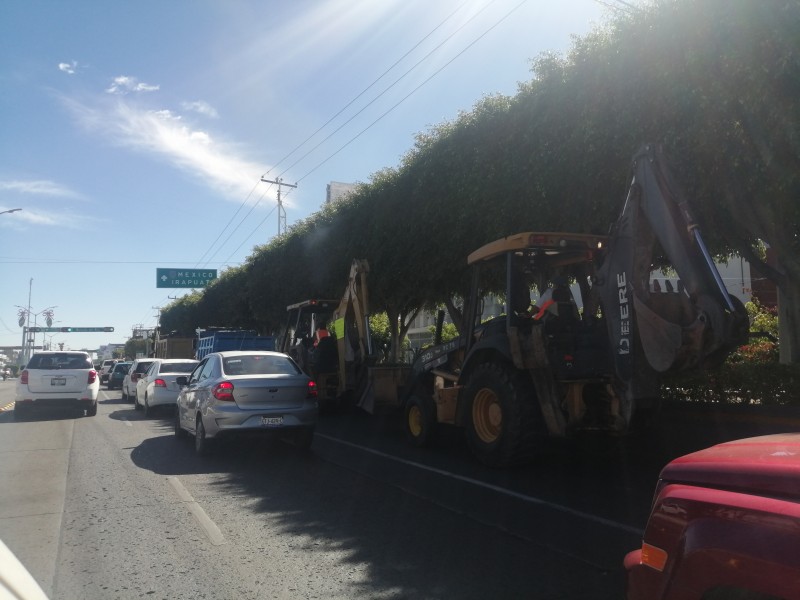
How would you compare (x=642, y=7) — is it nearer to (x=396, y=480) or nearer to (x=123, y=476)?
(x=396, y=480)

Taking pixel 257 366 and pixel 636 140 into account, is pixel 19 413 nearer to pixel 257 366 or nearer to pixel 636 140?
pixel 257 366

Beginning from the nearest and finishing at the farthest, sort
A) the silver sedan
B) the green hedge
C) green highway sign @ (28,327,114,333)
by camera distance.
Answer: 1. the green hedge
2. the silver sedan
3. green highway sign @ (28,327,114,333)

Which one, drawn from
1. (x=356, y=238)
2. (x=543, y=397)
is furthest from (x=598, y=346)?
(x=356, y=238)

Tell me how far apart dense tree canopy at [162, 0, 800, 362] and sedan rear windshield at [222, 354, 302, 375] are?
16.1ft

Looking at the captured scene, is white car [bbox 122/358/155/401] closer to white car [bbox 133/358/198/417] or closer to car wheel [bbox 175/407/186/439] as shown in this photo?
white car [bbox 133/358/198/417]

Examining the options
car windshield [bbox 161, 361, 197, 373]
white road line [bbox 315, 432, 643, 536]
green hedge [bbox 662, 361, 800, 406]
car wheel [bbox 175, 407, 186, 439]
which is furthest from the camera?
car windshield [bbox 161, 361, 197, 373]

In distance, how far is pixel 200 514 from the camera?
6.67 m

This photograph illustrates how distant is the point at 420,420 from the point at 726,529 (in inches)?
331

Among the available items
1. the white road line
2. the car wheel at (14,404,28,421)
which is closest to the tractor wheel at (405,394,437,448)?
the white road line

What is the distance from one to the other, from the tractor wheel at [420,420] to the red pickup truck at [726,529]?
7.57m

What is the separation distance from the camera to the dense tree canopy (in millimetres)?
7973

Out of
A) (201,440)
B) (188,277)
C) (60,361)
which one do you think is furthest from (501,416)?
(188,277)

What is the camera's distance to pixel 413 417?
10.9m

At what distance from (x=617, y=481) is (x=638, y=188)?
3395mm
